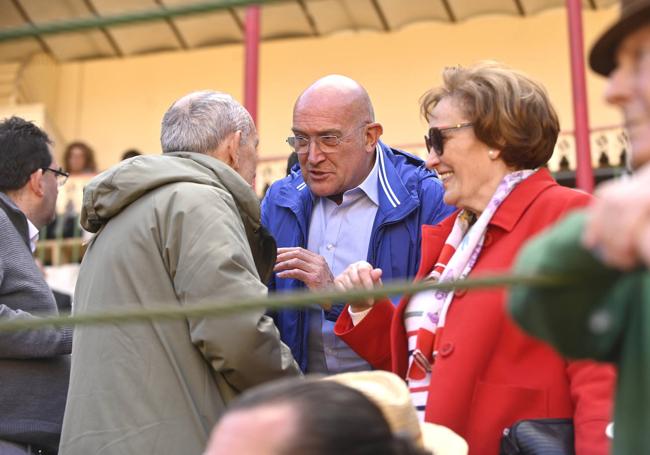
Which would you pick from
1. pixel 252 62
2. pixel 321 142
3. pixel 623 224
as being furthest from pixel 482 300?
pixel 252 62

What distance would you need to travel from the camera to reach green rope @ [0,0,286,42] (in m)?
1.88

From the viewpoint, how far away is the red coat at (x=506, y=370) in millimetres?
2746

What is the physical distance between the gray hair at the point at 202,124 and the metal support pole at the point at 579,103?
27.9 feet

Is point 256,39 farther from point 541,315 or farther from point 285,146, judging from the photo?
point 541,315

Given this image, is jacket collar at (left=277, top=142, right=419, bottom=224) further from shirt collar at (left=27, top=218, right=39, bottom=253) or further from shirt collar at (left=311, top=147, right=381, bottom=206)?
shirt collar at (left=27, top=218, right=39, bottom=253)

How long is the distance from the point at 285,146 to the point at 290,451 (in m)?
14.5

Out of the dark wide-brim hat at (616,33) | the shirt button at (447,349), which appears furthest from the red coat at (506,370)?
the dark wide-brim hat at (616,33)

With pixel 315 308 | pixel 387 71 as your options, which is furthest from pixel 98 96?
pixel 315 308

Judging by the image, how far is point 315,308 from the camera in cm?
379

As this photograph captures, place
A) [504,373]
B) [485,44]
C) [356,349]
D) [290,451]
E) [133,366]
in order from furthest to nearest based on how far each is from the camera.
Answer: [485,44], [356,349], [133,366], [504,373], [290,451]

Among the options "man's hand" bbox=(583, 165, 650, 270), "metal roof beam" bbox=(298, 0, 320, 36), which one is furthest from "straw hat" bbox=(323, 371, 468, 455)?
"metal roof beam" bbox=(298, 0, 320, 36)

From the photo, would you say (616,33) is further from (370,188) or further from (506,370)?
(370,188)

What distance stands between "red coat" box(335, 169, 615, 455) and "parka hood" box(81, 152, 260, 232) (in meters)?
0.69

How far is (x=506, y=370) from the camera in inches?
113
